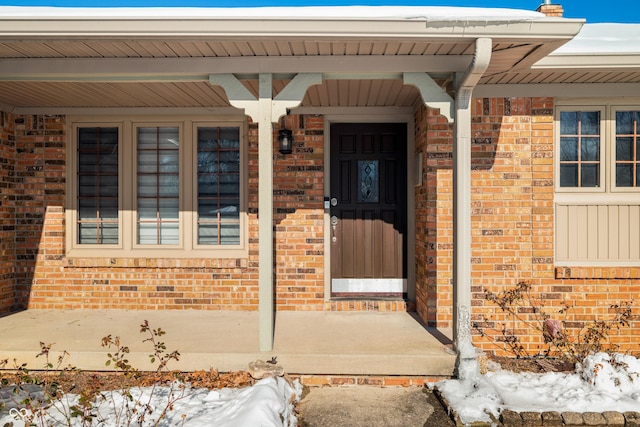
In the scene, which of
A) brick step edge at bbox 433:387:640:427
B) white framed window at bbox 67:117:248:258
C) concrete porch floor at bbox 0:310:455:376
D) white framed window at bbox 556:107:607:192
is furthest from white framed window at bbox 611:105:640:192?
white framed window at bbox 67:117:248:258

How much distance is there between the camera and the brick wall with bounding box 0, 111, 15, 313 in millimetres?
5211

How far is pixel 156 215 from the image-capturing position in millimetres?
5492

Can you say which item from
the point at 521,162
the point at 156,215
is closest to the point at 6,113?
the point at 156,215

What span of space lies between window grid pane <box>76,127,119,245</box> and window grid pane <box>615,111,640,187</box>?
5.89 metres

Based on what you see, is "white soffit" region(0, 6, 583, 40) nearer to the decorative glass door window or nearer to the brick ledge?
the decorative glass door window

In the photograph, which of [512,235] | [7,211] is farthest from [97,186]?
[512,235]

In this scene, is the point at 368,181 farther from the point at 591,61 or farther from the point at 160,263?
the point at 160,263

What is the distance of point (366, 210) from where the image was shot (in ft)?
17.9

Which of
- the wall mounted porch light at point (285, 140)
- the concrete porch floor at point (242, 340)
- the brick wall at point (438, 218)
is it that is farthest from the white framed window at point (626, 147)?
the wall mounted porch light at point (285, 140)

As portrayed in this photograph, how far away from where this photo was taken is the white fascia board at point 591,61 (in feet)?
13.1

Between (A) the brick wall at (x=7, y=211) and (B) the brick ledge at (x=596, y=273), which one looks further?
(A) the brick wall at (x=7, y=211)

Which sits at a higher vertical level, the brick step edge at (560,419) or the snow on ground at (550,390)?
the snow on ground at (550,390)

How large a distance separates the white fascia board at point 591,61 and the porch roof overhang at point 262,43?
0.95 feet

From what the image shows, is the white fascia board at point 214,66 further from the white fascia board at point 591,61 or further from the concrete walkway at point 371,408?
the concrete walkway at point 371,408
